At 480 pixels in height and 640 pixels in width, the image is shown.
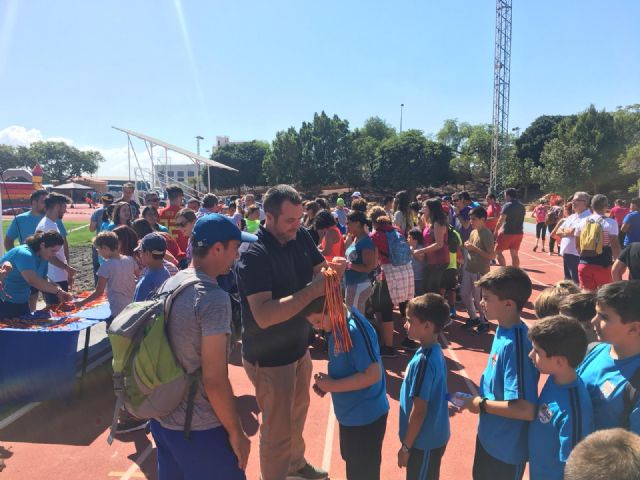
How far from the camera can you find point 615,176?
3981cm

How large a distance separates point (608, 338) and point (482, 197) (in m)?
50.0

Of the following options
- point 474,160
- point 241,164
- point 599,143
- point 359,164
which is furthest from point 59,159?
point 599,143

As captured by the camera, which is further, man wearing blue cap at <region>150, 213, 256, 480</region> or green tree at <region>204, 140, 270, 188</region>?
green tree at <region>204, 140, 270, 188</region>

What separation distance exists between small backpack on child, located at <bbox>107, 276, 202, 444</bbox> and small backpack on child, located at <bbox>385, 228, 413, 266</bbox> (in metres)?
3.83

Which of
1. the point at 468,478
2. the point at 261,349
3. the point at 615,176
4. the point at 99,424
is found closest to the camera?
the point at 261,349

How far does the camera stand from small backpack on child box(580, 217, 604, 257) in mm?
5645

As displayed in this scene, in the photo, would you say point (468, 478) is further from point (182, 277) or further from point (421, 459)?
point (182, 277)

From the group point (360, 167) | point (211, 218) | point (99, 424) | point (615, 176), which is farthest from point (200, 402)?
point (360, 167)

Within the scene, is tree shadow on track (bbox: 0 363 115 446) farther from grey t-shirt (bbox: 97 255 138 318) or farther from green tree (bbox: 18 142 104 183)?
green tree (bbox: 18 142 104 183)

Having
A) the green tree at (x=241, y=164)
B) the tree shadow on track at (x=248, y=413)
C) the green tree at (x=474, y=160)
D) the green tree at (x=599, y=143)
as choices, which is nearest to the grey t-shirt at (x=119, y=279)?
the tree shadow on track at (x=248, y=413)

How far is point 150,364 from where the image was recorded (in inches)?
70.6

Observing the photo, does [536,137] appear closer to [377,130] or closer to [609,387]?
A: [377,130]

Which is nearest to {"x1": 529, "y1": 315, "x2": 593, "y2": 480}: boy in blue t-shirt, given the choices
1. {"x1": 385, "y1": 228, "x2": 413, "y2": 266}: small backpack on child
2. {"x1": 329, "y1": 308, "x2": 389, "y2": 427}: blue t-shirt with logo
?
{"x1": 329, "y1": 308, "x2": 389, "y2": 427}: blue t-shirt with logo

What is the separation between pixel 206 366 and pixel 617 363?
1915mm
